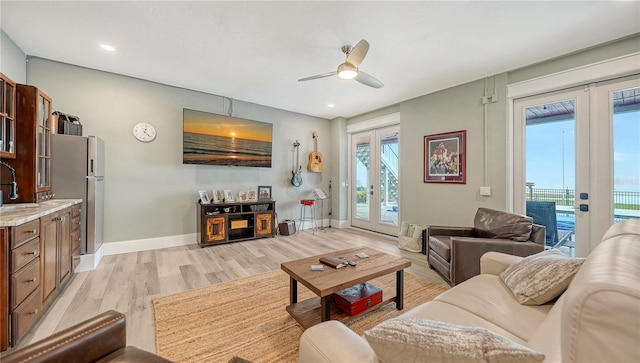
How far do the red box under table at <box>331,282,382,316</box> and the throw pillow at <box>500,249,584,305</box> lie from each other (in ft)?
3.07

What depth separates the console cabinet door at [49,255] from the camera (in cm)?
197

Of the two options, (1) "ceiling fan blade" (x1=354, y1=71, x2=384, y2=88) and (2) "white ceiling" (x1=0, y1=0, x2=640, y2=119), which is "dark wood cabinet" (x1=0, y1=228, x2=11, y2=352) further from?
(1) "ceiling fan blade" (x1=354, y1=71, x2=384, y2=88)

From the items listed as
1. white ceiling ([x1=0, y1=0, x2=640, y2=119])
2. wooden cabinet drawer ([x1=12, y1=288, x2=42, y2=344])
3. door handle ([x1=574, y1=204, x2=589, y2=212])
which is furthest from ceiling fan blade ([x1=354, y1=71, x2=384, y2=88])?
wooden cabinet drawer ([x1=12, y1=288, x2=42, y2=344])

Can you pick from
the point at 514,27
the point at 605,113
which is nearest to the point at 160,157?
the point at 514,27

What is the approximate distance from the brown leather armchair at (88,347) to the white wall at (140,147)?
3310 millimetres

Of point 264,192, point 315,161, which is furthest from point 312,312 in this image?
point 315,161

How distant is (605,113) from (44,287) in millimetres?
5614

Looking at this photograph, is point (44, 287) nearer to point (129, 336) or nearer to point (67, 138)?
point (129, 336)

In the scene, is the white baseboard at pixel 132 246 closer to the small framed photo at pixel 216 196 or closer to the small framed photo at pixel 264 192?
the small framed photo at pixel 216 196

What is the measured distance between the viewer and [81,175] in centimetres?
291

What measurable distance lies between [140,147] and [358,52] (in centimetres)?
360

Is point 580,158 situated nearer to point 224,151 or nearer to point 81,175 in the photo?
point 224,151

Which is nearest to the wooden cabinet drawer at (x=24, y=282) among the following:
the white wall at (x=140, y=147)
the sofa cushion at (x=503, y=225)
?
the white wall at (x=140, y=147)

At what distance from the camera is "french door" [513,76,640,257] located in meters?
2.56
